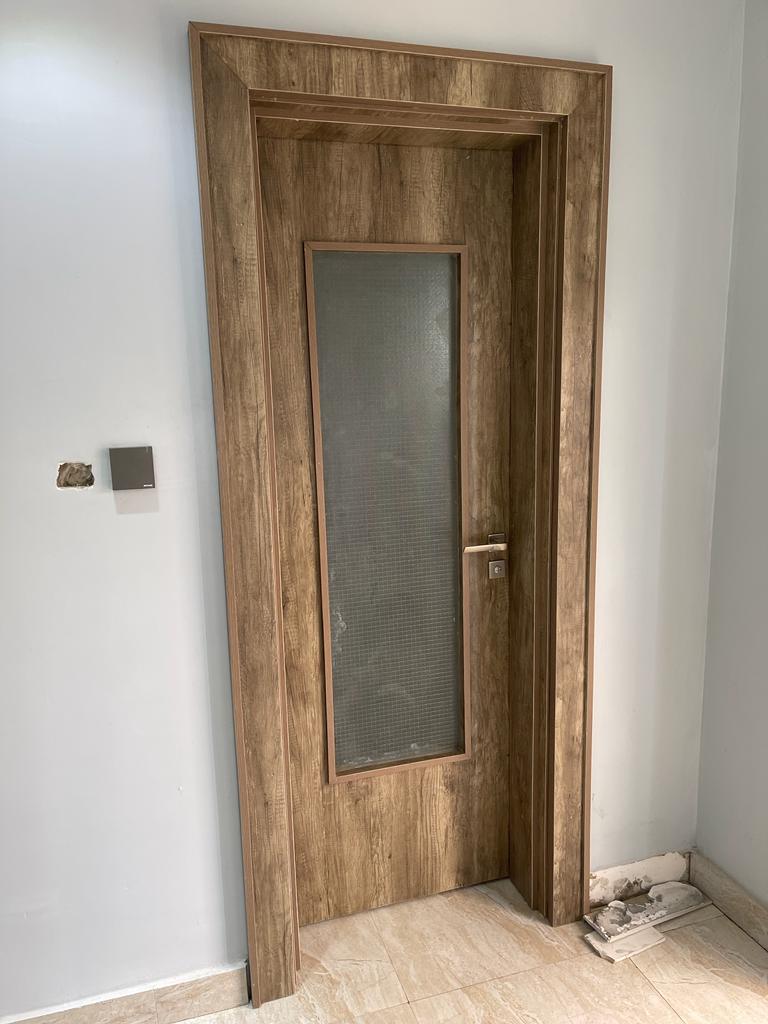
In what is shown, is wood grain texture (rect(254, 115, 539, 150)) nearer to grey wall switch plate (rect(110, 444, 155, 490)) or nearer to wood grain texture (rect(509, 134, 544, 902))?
wood grain texture (rect(509, 134, 544, 902))

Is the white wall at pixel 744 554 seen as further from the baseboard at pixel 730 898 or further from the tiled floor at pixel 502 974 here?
the tiled floor at pixel 502 974

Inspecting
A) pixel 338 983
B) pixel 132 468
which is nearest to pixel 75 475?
pixel 132 468

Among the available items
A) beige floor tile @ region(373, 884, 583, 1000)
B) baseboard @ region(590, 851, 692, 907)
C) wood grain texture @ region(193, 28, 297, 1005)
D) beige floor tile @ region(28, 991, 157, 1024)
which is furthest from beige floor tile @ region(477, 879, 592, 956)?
beige floor tile @ region(28, 991, 157, 1024)

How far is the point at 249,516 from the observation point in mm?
1575

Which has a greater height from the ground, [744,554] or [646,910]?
[744,554]

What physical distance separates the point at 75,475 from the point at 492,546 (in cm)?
108

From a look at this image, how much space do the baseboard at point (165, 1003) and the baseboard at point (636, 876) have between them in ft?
3.32

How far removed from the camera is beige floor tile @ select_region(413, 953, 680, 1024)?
1.72 m

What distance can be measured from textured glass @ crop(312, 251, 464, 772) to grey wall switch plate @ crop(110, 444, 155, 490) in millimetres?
457

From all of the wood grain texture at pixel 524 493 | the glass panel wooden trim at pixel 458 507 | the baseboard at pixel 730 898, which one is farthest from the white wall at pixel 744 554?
the glass panel wooden trim at pixel 458 507

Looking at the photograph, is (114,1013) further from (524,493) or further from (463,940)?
(524,493)

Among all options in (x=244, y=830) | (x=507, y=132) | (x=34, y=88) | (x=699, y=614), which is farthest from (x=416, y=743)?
(x=34, y=88)

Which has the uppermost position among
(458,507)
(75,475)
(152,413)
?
(152,413)

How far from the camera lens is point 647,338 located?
1.85 meters
